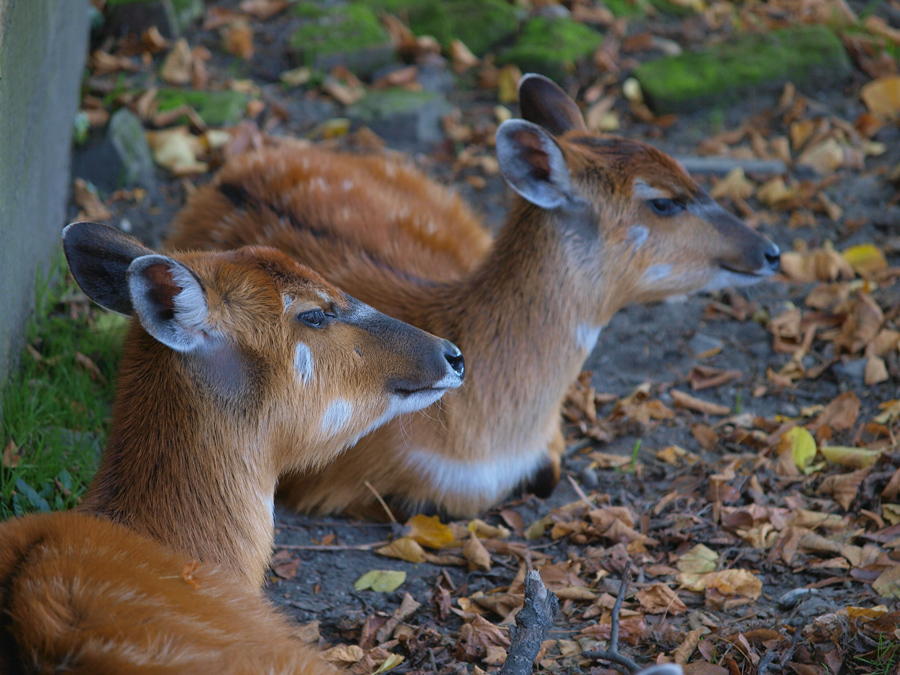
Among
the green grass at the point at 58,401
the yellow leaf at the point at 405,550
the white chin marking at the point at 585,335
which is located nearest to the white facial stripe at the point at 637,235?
the white chin marking at the point at 585,335

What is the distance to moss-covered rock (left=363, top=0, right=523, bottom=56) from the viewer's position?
8.12 metres

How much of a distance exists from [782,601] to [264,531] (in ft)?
5.90

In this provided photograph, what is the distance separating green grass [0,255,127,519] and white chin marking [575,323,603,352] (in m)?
2.02

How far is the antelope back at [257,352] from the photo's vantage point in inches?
105

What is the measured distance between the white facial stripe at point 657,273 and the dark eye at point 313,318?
1634 mm

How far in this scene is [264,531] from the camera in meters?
2.92

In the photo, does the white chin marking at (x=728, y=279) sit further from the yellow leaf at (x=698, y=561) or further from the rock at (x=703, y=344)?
the yellow leaf at (x=698, y=561)

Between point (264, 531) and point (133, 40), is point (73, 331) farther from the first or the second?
point (133, 40)

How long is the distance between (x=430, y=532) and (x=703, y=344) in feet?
6.97

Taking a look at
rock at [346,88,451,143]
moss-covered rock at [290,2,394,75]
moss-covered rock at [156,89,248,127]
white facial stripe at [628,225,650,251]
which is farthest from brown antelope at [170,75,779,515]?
moss-covered rock at [290,2,394,75]

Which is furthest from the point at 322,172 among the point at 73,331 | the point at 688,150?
the point at 688,150

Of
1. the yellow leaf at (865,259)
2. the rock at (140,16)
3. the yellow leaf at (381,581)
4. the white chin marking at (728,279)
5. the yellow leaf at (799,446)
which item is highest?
the rock at (140,16)

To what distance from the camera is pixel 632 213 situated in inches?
154

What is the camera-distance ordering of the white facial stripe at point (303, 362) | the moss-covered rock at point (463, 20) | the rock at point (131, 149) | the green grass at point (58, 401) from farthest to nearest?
the moss-covered rock at point (463, 20), the rock at point (131, 149), the green grass at point (58, 401), the white facial stripe at point (303, 362)
